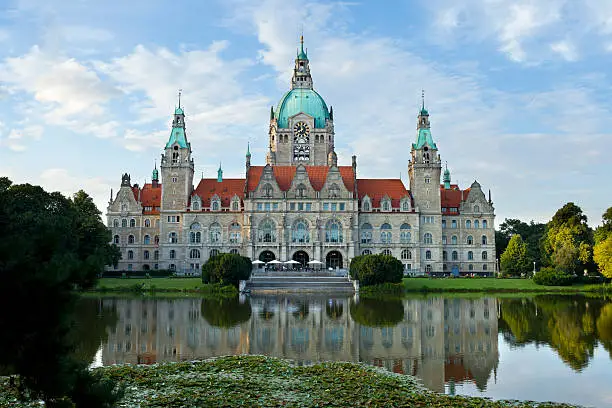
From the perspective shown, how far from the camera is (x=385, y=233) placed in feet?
244

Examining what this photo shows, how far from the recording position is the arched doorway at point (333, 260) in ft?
241

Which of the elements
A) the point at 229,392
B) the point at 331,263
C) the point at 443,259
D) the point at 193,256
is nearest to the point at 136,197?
the point at 193,256

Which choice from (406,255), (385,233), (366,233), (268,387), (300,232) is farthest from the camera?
(385,233)

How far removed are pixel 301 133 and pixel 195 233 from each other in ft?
72.4

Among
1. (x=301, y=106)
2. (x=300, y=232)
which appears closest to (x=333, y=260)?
(x=300, y=232)

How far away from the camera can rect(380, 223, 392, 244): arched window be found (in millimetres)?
74312

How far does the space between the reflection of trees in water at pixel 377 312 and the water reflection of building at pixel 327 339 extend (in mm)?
553

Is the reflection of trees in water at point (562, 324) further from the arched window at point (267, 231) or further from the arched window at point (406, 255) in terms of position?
the arched window at point (267, 231)

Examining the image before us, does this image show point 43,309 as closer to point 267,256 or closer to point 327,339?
point 327,339

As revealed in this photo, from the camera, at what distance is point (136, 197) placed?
79.4 metres

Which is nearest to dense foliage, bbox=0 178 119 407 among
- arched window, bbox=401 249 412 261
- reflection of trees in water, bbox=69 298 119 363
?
reflection of trees in water, bbox=69 298 119 363

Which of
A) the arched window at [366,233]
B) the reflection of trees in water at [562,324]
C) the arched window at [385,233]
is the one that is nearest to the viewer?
the reflection of trees in water at [562,324]

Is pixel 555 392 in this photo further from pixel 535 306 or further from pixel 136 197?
pixel 136 197

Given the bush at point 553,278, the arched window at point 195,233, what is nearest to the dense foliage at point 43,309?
the bush at point 553,278
